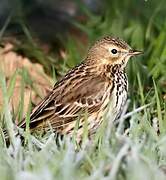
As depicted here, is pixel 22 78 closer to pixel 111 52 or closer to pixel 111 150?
pixel 111 52

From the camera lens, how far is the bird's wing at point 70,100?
250 inches

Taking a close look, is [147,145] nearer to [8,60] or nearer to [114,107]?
[114,107]

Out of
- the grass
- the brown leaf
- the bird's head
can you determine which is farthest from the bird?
the brown leaf

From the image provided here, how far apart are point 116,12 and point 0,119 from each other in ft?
9.62

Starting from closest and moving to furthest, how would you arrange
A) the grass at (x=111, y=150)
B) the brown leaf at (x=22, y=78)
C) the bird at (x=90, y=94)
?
the grass at (x=111, y=150)
the bird at (x=90, y=94)
the brown leaf at (x=22, y=78)

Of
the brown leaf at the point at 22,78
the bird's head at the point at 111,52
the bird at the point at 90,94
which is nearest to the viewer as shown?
the bird at the point at 90,94

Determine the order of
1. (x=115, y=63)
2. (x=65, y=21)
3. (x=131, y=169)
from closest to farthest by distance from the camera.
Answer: (x=131, y=169) < (x=115, y=63) < (x=65, y=21)

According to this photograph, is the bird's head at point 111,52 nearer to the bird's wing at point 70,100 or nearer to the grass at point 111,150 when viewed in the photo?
the bird's wing at point 70,100

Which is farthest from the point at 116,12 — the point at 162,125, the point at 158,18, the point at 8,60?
the point at 162,125

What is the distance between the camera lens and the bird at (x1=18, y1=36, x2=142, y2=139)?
6270 mm

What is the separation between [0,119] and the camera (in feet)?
20.5

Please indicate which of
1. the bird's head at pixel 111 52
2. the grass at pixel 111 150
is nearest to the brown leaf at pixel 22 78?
the grass at pixel 111 150

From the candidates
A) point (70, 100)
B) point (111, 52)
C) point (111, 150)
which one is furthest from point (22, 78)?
point (111, 150)

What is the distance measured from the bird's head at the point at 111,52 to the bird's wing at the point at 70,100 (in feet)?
0.71
